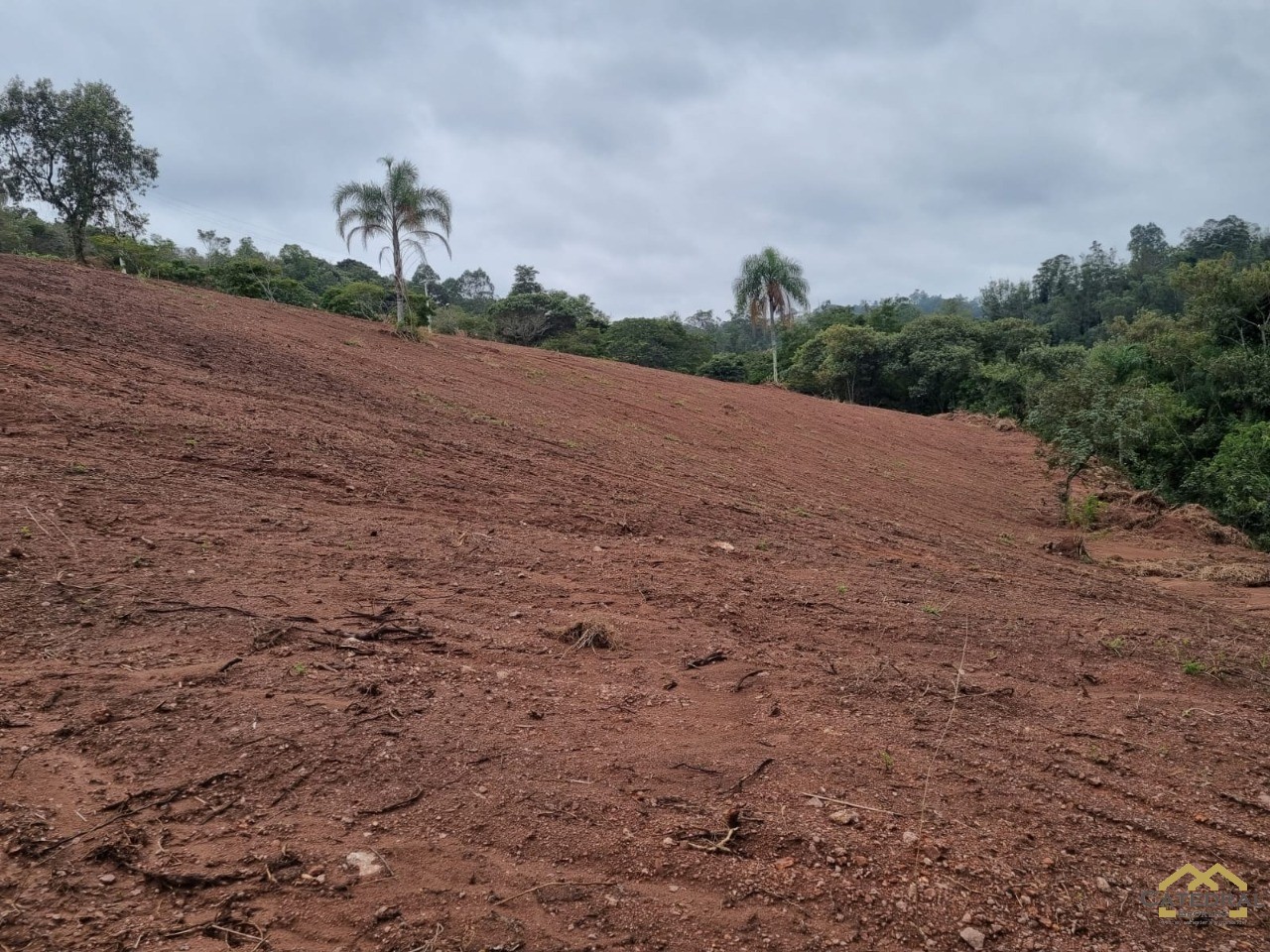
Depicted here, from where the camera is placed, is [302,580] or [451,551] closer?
[302,580]

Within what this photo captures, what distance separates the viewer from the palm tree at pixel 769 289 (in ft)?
98.2

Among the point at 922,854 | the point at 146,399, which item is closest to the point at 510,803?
the point at 922,854

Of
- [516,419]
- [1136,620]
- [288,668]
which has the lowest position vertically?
[1136,620]

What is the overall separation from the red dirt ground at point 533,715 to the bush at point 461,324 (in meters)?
20.4

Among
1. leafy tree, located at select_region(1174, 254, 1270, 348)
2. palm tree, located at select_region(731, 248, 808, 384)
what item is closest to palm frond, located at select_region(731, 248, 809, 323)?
palm tree, located at select_region(731, 248, 808, 384)

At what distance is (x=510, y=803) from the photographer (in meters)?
2.70

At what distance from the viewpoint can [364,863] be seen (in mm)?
2326

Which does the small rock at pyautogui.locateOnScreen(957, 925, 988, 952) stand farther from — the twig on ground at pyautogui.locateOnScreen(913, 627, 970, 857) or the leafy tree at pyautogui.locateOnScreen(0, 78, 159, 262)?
the leafy tree at pyautogui.locateOnScreen(0, 78, 159, 262)

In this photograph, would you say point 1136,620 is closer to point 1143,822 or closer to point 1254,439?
point 1143,822

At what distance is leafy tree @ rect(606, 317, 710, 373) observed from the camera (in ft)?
126

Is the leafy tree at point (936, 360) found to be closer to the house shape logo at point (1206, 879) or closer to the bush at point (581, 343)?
the bush at point (581, 343)

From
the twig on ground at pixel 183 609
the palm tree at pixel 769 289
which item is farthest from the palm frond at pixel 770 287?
the twig on ground at pixel 183 609

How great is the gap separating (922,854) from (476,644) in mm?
2546

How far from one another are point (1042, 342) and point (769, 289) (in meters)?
12.4
